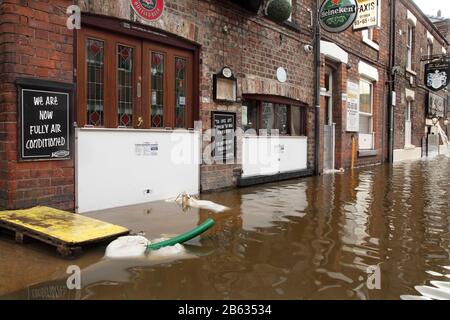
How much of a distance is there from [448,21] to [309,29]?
62.2ft

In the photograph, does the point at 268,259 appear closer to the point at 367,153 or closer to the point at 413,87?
the point at 367,153

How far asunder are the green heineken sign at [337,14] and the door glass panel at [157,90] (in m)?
4.89

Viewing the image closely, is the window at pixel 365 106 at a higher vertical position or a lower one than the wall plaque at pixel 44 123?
higher

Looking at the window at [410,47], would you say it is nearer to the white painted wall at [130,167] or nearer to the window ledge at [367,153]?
the window ledge at [367,153]

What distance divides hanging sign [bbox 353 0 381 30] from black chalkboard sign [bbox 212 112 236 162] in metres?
6.44

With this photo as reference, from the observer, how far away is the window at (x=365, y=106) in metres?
13.8

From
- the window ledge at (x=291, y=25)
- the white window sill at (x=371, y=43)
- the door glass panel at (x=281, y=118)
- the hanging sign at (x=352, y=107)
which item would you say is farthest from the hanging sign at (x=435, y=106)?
the door glass panel at (x=281, y=118)

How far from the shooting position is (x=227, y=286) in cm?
289

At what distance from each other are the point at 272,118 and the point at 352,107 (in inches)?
181

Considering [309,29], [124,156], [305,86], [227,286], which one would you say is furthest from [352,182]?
[227,286]

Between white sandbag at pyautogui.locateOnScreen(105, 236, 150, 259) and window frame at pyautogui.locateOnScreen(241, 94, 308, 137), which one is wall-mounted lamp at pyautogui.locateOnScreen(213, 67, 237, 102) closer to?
window frame at pyautogui.locateOnScreen(241, 94, 308, 137)

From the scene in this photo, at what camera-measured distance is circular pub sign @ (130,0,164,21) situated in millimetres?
5797

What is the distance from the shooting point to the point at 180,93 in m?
6.81

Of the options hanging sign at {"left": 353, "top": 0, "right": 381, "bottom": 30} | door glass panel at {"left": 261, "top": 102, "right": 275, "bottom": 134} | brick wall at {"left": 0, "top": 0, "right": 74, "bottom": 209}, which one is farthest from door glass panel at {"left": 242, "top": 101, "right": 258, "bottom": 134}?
hanging sign at {"left": 353, "top": 0, "right": 381, "bottom": 30}
